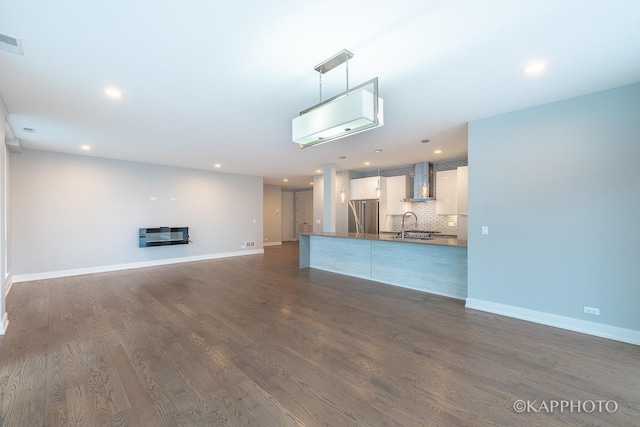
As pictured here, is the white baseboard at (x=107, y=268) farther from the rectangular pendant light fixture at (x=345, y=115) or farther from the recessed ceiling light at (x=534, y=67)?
the recessed ceiling light at (x=534, y=67)

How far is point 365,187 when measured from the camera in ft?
27.0

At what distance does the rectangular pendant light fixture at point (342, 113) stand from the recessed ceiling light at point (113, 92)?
6.69 feet

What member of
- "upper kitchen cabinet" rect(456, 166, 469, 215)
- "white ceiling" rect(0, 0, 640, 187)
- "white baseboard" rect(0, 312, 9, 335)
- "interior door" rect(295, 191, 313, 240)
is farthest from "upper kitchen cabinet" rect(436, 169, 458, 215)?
"white baseboard" rect(0, 312, 9, 335)

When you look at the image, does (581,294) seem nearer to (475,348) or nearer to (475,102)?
(475,348)

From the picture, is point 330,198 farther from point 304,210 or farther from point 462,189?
point 304,210

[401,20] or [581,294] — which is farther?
→ [581,294]

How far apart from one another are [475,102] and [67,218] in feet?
26.3

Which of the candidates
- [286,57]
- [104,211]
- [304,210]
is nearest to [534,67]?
[286,57]

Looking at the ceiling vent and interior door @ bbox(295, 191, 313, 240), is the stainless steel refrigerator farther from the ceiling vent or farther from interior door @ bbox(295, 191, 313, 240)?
the ceiling vent

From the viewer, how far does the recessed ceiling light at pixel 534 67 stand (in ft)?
7.92

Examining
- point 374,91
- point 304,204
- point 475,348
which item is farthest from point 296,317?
point 304,204

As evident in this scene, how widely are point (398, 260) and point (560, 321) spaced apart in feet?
7.64

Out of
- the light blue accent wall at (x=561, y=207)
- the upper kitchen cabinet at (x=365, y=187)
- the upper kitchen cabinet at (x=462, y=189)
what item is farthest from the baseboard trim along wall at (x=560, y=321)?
the upper kitchen cabinet at (x=365, y=187)

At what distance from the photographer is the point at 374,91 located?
2.17 m
